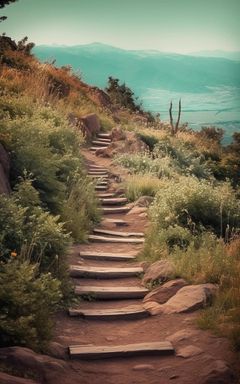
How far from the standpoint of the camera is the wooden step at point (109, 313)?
5441 mm

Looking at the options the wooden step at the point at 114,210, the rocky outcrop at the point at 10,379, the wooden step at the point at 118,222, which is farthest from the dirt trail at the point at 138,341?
the wooden step at the point at 114,210

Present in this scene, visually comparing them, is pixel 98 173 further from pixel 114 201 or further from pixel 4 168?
pixel 4 168

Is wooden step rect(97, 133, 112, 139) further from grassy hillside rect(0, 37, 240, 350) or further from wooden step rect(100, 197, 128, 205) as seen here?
wooden step rect(100, 197, 128, 205)

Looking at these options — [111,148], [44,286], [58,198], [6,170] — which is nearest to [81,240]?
[58,198]

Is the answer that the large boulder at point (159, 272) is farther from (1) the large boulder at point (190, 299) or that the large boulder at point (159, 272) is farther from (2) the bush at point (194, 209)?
(2) the bush at point (194, 209)

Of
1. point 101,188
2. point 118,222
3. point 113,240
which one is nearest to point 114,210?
point 118,222

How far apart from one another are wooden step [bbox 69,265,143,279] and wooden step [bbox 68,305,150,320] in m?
1.02

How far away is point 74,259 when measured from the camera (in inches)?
279

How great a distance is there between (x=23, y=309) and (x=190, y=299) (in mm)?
2000

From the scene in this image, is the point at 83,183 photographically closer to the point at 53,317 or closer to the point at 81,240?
the point at 81,240

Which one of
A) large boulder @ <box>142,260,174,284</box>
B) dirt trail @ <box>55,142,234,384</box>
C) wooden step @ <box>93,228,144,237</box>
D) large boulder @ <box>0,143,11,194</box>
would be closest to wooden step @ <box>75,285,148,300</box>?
dirt trail @ <box>55,142,234,384</box>

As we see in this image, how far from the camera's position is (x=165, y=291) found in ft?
19.3

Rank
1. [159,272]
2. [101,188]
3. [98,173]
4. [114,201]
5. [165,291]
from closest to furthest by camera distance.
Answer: [165,291]
[159,272]
[114,201]
[101,188]
[98,173]

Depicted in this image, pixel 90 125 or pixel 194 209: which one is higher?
pixel 90 125
